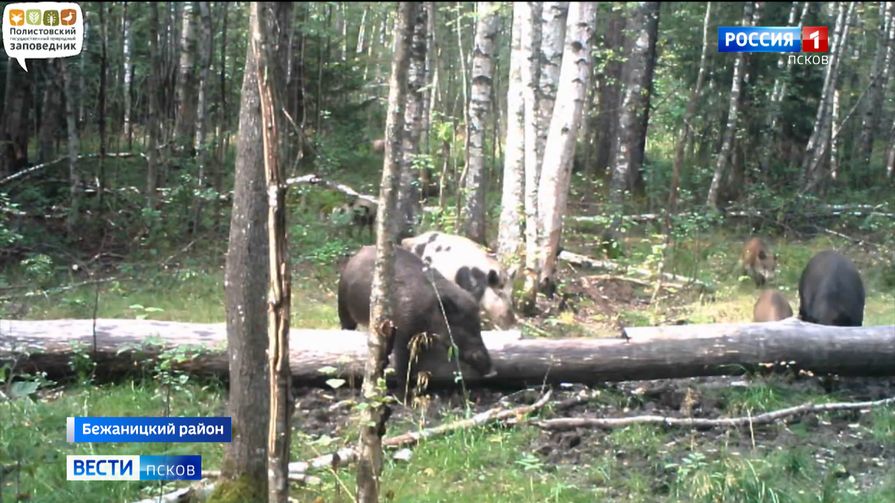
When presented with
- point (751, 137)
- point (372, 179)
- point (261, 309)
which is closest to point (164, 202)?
point (372, 179)

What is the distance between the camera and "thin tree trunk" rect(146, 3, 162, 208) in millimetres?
11688

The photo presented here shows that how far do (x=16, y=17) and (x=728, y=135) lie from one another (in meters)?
12.9

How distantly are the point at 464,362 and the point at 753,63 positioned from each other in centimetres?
995

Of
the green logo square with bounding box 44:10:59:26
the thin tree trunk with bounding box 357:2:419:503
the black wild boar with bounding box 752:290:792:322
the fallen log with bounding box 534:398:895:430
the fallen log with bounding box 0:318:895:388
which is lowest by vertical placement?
the fallen log with bounding box 534:398:895:430

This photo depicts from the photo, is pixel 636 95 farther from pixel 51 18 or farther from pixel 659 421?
pixel 51 18

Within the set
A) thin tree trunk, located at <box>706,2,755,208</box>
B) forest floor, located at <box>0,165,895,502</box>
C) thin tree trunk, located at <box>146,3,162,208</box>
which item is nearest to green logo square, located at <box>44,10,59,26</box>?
forest floor, located at <box>0,165,895,502</box>

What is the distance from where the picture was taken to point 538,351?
27.1 feet

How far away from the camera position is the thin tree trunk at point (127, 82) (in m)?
11.1

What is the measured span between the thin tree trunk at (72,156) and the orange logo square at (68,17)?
4.58 metres

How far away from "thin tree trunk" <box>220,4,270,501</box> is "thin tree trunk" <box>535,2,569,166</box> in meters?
7.47

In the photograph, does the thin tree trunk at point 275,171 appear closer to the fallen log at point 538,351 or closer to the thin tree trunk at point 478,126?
the fallen log at point 538,351

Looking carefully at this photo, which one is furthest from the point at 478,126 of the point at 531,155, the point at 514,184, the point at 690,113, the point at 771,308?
the point at 771,308

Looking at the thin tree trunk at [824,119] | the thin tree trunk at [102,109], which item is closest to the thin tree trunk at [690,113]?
the thin tree trunk at [824,119]

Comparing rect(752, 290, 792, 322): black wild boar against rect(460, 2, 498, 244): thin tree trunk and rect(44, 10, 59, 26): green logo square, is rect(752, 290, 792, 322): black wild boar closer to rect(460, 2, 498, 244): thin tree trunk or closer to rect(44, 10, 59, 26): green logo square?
rect(460, 2, 498, 244): thin tree trunk
